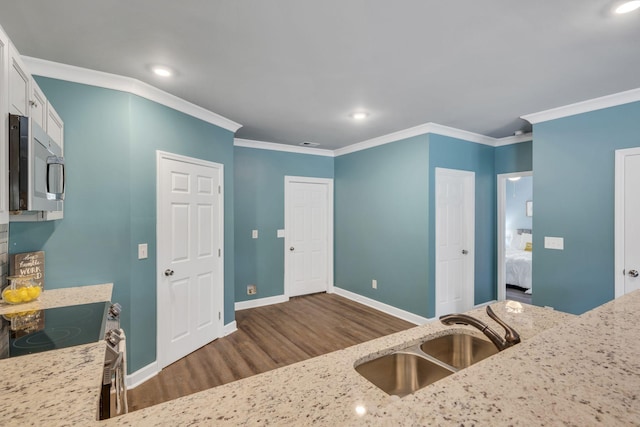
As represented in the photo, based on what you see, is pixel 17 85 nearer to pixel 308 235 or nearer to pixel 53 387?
Result: pixel 53 387

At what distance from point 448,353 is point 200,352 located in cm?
259

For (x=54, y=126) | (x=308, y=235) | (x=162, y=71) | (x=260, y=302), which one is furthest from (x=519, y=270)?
(x=54, y=126)

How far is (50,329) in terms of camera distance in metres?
1.47

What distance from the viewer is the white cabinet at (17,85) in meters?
1.33

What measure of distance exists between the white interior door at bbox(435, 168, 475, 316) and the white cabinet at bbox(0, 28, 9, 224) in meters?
3.79

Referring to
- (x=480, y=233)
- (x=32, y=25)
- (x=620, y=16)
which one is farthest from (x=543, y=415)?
(x=480, y=233)

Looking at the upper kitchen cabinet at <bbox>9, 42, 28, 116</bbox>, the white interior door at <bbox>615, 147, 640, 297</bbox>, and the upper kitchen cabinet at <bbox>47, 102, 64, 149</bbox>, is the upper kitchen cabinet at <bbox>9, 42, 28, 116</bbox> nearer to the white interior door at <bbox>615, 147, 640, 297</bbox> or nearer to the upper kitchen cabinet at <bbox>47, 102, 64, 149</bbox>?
the upper kitchen cabinet at <bbox>47, 102, 64, 149</bbox>

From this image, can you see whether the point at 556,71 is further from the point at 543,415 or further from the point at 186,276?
the point at 186,276

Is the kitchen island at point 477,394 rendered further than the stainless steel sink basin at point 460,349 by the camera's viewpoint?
No

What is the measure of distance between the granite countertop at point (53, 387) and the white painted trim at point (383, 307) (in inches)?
136

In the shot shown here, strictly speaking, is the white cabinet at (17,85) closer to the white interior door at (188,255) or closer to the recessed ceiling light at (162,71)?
the recessed ceiling light at (162,71)

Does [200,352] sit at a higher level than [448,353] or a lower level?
lower

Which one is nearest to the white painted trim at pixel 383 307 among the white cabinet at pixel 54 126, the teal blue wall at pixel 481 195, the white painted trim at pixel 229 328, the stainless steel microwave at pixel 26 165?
the teal blue wall at pixel 481 195

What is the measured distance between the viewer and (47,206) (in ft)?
5.27
